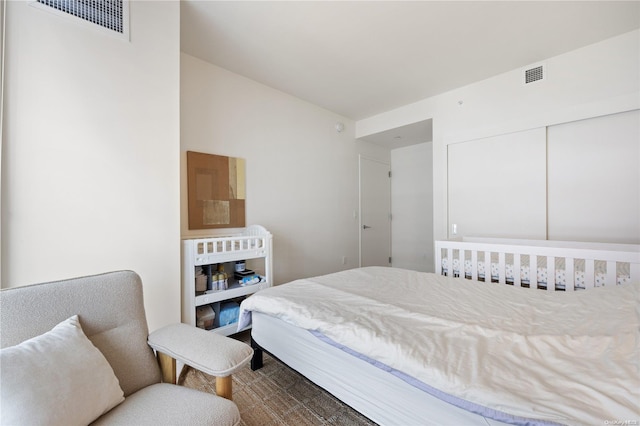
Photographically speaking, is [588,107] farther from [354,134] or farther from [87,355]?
[87,355]

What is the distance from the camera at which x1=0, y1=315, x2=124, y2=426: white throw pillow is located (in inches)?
28.8

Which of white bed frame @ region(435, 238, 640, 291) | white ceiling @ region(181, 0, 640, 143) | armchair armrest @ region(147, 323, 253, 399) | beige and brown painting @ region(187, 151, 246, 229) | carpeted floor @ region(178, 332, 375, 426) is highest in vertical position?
white ceiling @ region(181, 0, 640, 143)

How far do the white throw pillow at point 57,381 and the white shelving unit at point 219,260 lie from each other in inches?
43.6

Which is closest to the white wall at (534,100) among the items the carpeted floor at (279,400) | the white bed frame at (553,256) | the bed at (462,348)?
the white bed frame at (553,256)

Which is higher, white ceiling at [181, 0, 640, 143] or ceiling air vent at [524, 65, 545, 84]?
white ceiling at [181, 0, 640, 143]

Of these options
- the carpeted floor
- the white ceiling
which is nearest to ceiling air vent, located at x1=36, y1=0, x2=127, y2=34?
the white ceiling

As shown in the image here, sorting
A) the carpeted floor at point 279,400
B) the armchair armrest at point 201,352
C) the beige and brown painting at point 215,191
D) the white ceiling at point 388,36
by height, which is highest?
the white ceiling at point 388,36

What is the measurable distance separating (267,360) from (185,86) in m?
2.52

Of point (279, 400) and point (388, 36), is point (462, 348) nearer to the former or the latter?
point (279, 400)

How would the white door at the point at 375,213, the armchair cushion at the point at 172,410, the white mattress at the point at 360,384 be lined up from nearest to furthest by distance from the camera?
the armchair cushion at the point at 172,410
the white mattress at the point at 360,384
the white door at the point at 375,213

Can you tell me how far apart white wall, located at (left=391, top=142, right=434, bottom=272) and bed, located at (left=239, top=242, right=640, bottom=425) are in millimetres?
2684

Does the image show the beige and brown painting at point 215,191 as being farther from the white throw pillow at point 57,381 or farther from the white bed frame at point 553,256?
the white bed frame at point 553,256

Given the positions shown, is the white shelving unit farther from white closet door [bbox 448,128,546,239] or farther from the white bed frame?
white closet door [bbox 448,128,546,239]

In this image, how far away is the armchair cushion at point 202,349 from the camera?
0.99 metres
